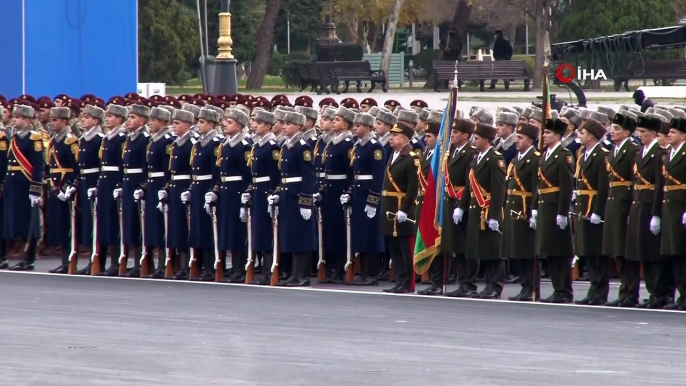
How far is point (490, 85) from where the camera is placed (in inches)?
1764

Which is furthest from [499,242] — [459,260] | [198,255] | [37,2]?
[37,2]

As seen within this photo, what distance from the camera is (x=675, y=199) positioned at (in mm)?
13180

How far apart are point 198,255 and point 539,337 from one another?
5511 mm

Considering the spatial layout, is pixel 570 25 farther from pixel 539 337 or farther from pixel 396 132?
pixel 539 337

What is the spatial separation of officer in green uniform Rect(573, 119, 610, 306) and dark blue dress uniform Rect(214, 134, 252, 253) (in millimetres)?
3457

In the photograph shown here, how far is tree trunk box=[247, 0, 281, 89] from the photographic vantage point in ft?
168

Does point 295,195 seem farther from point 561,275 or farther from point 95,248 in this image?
point 561,275

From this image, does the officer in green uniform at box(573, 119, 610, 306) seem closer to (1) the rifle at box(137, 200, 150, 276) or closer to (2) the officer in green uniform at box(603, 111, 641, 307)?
(2) the officer in green uniform at box(603, 111, 641, 307)

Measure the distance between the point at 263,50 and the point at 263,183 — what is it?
1449 inches

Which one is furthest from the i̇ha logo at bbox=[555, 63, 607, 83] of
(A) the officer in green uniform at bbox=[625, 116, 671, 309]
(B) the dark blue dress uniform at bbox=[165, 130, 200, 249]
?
(A) the officer in green uniform at bbox=[625, 116, 671, 309]

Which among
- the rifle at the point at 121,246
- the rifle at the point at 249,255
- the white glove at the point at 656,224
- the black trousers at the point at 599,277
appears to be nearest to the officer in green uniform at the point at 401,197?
the rifle at the point at 249,255

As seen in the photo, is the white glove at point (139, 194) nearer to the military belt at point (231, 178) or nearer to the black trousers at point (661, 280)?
the military belt at point (231, 178)

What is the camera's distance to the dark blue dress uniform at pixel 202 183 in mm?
15789

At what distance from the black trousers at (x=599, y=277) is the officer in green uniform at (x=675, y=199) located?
0.74 metres
